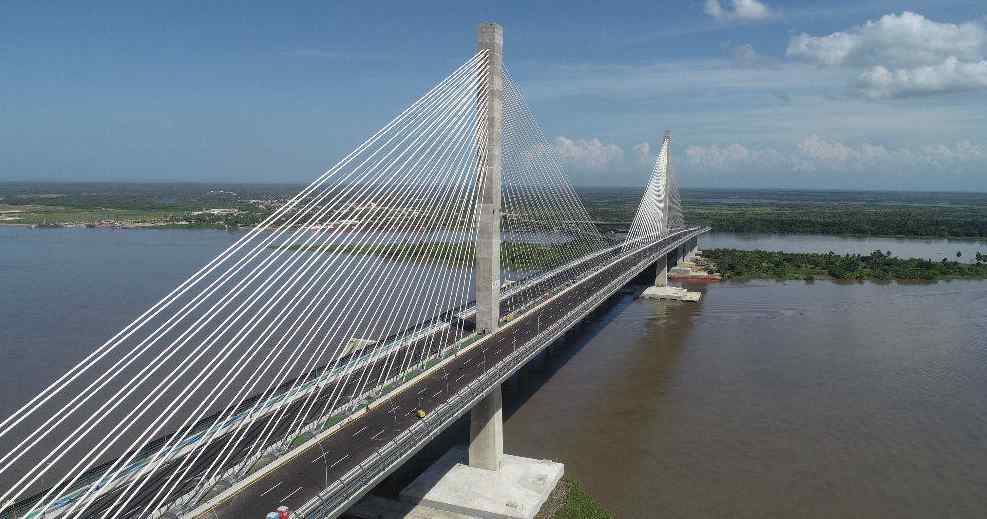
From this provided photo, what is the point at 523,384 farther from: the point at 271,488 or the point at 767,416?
the point at 271,488

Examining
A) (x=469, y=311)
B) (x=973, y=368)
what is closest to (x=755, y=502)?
(x=469, y=311)

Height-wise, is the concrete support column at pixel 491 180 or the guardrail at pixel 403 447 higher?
the concrete support column at pixel 491 180

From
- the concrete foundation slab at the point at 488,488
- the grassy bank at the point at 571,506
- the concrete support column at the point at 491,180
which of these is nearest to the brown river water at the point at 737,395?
the grassy bank at the point at 571,506

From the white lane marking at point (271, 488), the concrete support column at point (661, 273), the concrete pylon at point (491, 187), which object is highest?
the concrete pylon at point (491, 187)

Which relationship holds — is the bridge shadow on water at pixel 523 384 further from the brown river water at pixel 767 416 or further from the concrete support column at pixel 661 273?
the concrete support column at pixel 661 273

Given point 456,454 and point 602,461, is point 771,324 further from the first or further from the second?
point 456,454
